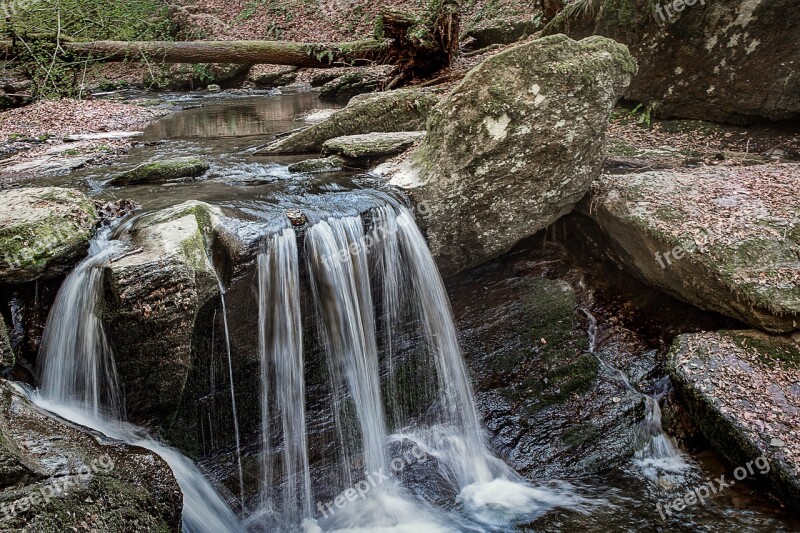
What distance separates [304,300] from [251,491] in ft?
5.02

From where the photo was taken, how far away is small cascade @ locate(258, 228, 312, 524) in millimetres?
4250

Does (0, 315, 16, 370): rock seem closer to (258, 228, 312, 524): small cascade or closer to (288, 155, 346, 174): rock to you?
Answer: (258, 228, 312, 524): small cascade

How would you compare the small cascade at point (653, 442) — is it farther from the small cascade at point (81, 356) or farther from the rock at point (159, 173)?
the rock at point (159, 173)

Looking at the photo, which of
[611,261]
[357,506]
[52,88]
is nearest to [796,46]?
[611,261]

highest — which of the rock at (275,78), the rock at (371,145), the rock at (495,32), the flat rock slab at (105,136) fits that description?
the rock at (495,32)

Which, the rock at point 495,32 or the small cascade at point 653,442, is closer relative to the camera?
the small cascade at point 653,442

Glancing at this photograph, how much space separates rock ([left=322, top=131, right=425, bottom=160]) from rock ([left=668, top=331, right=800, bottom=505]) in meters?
3.64

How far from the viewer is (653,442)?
450cm

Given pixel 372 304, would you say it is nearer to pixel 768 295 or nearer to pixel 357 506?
pixel 357 506

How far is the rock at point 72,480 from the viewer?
95.7 inches
